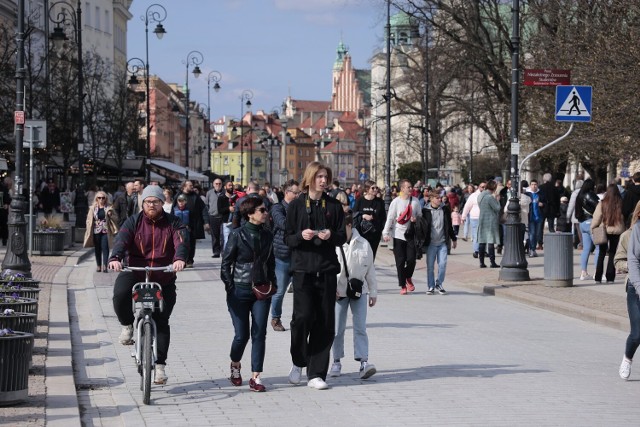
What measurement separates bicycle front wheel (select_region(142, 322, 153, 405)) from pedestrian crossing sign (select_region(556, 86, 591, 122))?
39.9 ft

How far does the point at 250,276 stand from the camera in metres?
10.6

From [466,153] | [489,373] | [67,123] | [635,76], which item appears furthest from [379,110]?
[489,373]

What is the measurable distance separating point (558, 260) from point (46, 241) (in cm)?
1324

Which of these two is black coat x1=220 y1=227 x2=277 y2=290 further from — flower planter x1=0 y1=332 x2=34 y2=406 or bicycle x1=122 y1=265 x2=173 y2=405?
flower planter x1=0 y1=332 x2=34 y2=406

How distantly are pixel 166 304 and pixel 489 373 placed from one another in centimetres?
309

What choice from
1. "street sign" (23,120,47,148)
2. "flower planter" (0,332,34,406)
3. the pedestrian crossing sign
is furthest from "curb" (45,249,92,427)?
the pedestrian crossing sign

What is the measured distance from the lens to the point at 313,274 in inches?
418

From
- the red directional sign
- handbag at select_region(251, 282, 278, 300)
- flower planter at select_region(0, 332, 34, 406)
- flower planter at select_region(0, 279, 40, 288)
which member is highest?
the red directional sign

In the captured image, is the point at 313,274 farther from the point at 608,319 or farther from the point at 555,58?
the point at 555,58

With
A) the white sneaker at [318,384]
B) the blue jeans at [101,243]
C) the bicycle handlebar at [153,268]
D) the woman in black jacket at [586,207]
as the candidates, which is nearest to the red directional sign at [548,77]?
the woman in black jacket at [586,207]

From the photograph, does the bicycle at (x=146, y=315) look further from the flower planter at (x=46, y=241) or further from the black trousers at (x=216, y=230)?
the black trousers at (x=216, y=230)

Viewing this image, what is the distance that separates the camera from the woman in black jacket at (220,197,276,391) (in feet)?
34.7

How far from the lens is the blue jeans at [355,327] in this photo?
37.2 feet

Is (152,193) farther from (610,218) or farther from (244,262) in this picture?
(610,218)
